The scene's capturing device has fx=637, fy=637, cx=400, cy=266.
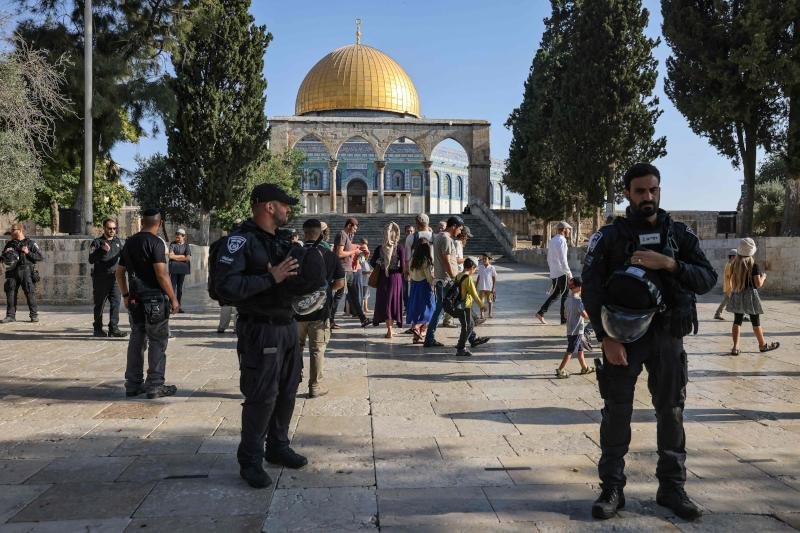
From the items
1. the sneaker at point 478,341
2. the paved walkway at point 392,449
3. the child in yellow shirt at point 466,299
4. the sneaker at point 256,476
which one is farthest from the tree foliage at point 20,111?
the sneaker at point 256,476

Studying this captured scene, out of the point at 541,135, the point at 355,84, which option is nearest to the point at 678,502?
the point at 541,135

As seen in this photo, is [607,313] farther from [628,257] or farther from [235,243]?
[235,243]

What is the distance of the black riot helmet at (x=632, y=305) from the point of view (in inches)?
124

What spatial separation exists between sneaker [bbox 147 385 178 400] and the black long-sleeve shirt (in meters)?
4.01

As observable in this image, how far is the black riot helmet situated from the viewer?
3.14 m

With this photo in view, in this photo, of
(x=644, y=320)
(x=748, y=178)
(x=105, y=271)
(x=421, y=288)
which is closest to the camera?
(x=644, y=320)

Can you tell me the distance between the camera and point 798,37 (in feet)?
52.1

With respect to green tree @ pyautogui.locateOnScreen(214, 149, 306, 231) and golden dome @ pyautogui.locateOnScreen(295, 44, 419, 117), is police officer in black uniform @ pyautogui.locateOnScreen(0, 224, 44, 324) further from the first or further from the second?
golden dome @ pyautogui.locateOnScreen(295, 44, 419, 117)

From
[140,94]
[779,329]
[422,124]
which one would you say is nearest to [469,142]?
[422,124]

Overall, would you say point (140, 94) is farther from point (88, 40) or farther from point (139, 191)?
point (139, 191)

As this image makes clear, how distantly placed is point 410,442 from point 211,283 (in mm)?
1812

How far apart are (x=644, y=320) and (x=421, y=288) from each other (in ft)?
18.2

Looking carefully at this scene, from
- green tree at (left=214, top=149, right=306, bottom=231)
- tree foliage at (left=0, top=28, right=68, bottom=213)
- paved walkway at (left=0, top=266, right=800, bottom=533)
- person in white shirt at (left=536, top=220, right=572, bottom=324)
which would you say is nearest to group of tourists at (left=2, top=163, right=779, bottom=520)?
paved walkway at (left=0, top=266, right=800, bottom=533)

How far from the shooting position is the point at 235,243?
3.55m
